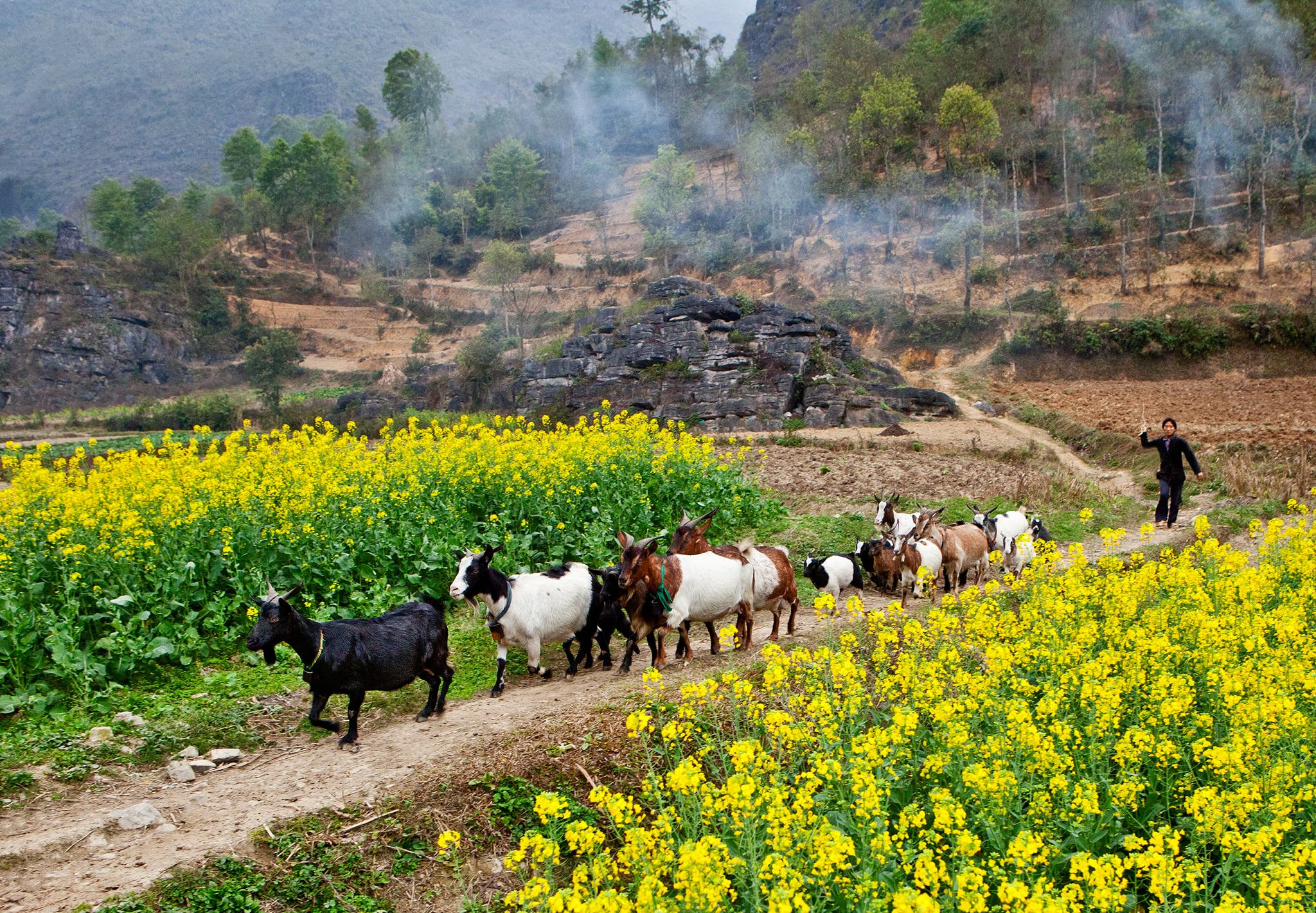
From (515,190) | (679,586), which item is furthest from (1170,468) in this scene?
(515,190)

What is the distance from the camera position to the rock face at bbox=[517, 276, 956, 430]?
3559 cm

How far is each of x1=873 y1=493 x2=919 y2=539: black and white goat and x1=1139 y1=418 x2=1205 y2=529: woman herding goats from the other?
4.12 meters

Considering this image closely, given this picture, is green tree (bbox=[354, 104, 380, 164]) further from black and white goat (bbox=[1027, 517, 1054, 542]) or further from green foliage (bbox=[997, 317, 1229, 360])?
black and white goat (bbox=[1027, 517, 1054, 542])

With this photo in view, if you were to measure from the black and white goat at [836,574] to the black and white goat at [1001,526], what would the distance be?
2127 mm

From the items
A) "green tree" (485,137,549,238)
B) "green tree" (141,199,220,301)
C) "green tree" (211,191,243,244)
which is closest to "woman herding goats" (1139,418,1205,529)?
"green tree" (141,199,220,301)

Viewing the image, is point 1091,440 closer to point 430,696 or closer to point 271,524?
point 271,524

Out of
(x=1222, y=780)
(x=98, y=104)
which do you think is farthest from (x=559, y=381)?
(x=98, y=104)

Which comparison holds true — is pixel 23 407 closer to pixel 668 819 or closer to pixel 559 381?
pixel 559 381

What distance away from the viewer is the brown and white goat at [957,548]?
1205 cm

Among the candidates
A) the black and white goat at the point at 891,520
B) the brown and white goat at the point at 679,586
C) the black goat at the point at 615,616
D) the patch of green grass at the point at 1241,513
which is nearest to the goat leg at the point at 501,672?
the black goat at the point at 615,616

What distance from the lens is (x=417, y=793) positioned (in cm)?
639

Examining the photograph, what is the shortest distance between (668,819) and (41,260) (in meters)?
77.6

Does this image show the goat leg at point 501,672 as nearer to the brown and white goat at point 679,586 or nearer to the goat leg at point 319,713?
the brown and white goat at point 679,586

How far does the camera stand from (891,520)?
45.8ft
